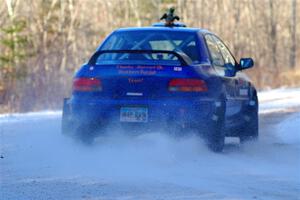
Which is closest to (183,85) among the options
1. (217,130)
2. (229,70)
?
(217,130)

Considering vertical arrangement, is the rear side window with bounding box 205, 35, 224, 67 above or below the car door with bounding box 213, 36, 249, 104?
above

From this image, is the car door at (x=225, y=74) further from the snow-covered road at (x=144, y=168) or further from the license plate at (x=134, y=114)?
the license plate at (x=134, y=114)

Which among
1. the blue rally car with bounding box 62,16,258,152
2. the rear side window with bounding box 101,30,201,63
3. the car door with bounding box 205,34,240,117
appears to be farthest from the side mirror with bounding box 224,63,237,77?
the rear side window with bounding box 101,30,201,63

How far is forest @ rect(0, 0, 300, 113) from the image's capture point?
29891 mm

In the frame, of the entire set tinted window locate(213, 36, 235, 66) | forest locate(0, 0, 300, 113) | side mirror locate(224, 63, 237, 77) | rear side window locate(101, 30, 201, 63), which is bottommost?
forest locate(0, 0, 300, 113)

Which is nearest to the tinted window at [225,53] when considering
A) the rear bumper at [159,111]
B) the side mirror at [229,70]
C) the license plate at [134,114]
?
the side mirror at [229,70]

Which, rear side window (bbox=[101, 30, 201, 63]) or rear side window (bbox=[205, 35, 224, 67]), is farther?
rear side window (bbox=[205, 35, 224, 67])

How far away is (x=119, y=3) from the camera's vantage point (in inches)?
2126

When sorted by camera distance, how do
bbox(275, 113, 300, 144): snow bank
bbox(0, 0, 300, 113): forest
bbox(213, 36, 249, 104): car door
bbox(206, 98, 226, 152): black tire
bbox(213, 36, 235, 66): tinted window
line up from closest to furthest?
bbox(206, 98, 226, 152): black tire → bbox(213, 36, 249, 104): car door → bbox(213, 36, 235, 66): tinted window → bbox(275, 113, 300, 144): snow bank → bbox(0, 0, 300, 113): forest

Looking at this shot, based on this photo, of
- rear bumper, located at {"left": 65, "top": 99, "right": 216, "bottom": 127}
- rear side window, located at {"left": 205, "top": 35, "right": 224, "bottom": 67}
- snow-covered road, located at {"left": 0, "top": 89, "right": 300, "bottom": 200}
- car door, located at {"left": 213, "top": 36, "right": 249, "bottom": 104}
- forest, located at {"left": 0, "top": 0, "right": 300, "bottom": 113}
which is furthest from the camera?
forest, located at {"left": 0, "top": 0, "right": 300, "bottom": 113}

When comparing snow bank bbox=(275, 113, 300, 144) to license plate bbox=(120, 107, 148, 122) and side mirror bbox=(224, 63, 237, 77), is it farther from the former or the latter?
license plate bbox=(120, 107, 148, 122)

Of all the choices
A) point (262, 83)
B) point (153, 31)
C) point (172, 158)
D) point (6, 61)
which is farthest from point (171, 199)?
point (262, 83)

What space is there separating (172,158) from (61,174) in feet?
5.42

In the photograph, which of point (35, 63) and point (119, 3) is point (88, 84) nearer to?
point (35, 63)
